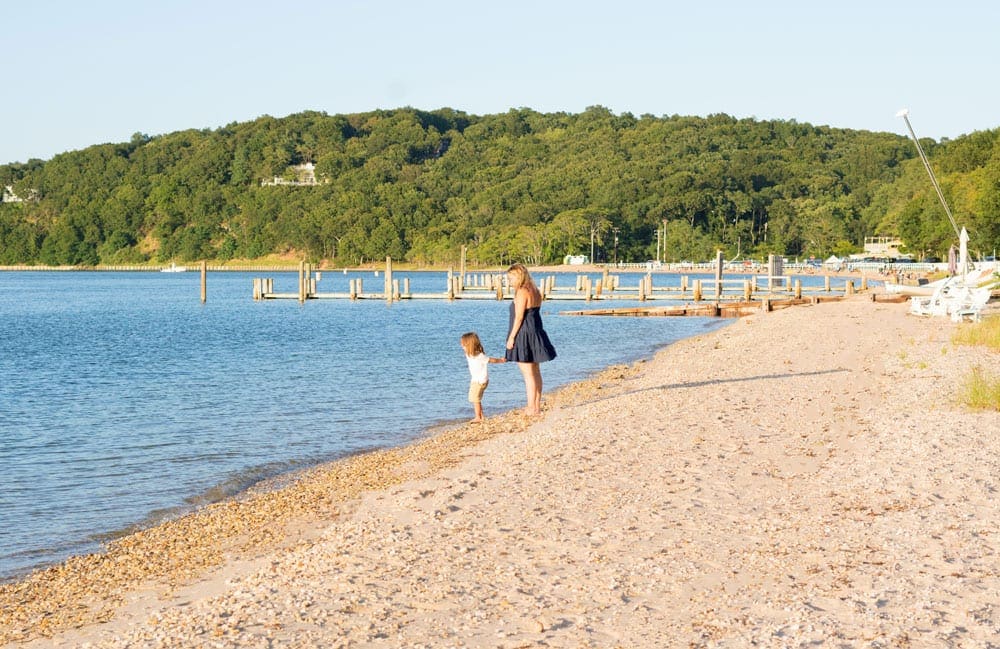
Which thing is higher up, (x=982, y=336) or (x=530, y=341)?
(x=530, y=341)

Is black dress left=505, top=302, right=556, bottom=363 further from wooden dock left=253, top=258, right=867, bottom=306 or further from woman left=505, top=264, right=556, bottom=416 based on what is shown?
wooden dock left=253, top=258, right=867, bottom=306

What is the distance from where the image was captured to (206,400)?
1997 centimetres

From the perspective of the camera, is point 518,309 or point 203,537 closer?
point 203,537

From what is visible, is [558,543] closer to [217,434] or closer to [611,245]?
[217,434]

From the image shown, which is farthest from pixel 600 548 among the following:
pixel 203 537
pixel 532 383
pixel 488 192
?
pixel 488 192

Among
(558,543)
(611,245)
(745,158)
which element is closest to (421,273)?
(611,245)

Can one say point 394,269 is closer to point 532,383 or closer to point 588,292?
point 588,292

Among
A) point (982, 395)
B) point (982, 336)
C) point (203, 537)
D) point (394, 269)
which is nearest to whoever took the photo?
point (203, 537)

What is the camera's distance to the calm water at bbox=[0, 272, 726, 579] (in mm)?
11234

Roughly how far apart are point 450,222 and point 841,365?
13681 cm

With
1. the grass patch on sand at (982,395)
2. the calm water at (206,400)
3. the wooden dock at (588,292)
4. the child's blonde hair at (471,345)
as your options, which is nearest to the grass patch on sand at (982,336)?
the grass patch on sand at (982,395)

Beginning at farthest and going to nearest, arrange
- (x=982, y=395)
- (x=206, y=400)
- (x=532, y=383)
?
(x=206, y=400) → (x=532, y=383) → (x=982, y=395)

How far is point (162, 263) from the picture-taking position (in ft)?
592

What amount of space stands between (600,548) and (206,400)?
1422 centimetres
